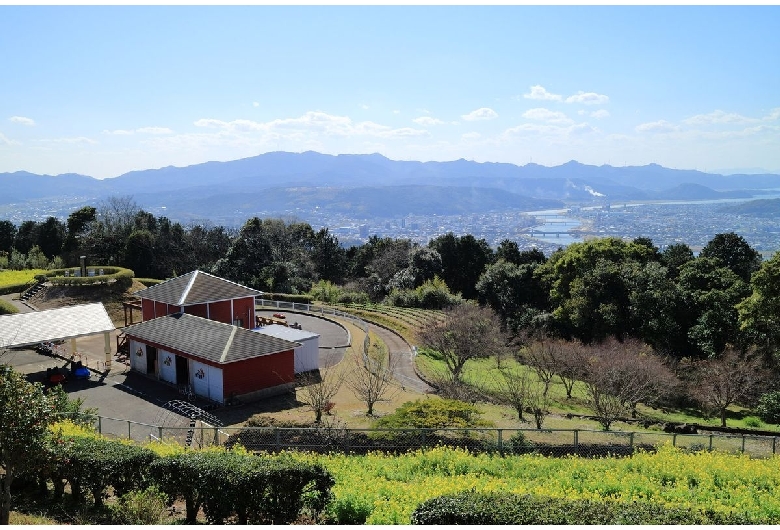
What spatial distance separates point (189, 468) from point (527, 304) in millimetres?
40342

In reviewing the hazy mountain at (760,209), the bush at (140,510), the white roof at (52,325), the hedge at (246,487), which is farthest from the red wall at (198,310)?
the hazy mountain at (760,209)

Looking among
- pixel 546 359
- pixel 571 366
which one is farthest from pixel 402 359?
→ pixel 571 366

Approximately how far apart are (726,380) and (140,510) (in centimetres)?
2493

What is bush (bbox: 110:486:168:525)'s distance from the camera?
385 inches

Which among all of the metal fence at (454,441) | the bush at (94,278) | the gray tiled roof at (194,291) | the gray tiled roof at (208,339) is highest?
the gray tiled roof at (194,291)

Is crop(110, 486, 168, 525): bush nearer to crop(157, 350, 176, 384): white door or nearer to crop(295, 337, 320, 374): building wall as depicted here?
crop(157, 350, 176, 384): white door

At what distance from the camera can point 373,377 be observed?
27.5 meters

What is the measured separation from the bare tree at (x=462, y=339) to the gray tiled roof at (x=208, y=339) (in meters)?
7.81

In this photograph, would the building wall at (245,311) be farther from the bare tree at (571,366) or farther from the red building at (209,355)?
the bare tree at (571,366)

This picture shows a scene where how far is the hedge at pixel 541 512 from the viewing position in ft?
28.3

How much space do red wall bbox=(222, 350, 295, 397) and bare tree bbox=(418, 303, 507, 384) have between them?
7.93 meters

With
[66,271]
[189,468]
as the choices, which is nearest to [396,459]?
[189,468]

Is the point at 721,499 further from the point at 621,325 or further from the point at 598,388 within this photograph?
the point at 621,325

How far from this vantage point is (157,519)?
991 cm
